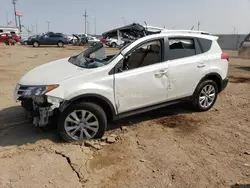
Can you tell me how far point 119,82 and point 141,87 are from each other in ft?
1.45

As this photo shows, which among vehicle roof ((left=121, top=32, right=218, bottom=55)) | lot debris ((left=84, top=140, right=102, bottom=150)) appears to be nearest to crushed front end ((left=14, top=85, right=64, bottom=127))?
lot debris ((left=84, top=140, right=102, bottom=150))

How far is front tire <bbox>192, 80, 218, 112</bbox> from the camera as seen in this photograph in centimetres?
510

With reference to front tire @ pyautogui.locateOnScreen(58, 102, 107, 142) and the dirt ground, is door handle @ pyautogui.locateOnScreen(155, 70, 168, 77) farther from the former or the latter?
front tire @ pyautogui.locateOnScreen(58, 102, 107, 142)

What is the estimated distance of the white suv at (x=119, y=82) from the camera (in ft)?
12.3

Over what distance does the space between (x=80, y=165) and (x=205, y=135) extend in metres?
2.18

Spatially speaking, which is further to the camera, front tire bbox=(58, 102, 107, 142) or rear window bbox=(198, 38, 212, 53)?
rear window bbox=(198, 38, 212, 53)

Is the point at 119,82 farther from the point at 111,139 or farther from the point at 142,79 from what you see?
the point at 111,139

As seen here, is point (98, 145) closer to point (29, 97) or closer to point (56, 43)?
point (29, 97)

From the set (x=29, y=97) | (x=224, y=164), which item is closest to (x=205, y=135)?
(x=224, y=164)

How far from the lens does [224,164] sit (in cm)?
333

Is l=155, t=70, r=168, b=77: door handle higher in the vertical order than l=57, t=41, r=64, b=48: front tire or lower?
higher

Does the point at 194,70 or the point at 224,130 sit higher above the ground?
the point at 194,70

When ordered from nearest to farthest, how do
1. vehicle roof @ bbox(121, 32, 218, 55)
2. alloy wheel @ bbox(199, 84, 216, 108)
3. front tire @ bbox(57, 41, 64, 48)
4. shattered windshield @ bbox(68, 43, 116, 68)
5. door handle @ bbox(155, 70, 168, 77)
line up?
shattered windshield @ bbox(68, 43, 116, 68) → vehicle roof @ bbox(121, 32, 218, 55) → door handle @ bbox(155, 70, 168, 77) → alloy wheel @ bbox(199, 84, 216, 108) → front tire @ bbox(57, 41, 64, 48)

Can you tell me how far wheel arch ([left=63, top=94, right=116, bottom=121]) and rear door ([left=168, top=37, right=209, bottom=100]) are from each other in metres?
1.22
